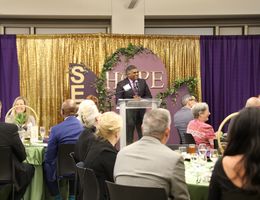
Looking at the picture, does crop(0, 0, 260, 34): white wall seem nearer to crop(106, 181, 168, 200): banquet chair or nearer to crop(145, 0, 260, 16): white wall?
crop(145, 0, 260, 16): white wall

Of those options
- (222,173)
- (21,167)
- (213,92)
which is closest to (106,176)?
(222,173)

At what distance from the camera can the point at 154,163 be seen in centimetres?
257

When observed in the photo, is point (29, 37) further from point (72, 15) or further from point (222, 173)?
point (222, 173)

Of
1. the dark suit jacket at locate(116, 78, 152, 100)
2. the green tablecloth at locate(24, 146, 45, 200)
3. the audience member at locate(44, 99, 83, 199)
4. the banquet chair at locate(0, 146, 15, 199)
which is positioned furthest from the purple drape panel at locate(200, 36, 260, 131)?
the banquet chair at locate(0, 146, 15, 199)

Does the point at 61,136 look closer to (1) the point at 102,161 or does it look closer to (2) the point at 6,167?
(2) the point at 6,167

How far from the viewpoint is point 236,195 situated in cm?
213

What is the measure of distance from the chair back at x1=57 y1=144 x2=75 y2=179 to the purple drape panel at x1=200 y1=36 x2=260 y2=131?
17.6 feet

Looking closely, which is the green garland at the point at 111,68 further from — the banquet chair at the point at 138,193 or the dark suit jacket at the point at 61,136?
the banquet chair at the point at 138,193

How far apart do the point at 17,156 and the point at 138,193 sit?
7.60ft

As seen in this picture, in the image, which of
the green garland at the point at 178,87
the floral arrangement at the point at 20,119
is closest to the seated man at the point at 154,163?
the floral arrangement at the point at 20,119

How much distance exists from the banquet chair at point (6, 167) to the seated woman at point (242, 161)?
268cm

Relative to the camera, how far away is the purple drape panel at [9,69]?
902 centimetres

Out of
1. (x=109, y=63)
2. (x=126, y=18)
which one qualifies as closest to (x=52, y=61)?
(x=109, y=63)

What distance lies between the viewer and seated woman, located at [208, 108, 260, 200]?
208cm
